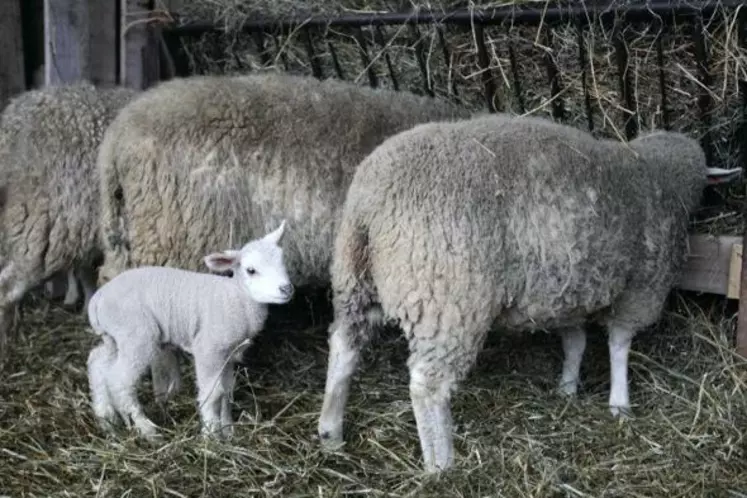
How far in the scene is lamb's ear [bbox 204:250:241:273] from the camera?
3.51m

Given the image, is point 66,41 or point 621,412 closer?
point 621,412

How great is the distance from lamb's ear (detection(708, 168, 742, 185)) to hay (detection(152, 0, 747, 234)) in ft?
0.77

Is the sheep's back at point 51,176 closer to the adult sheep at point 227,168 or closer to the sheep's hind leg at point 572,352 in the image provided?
the adult sheep at point 227,168

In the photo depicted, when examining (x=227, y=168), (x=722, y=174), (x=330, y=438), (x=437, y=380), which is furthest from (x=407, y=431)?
(x=722, y=174)

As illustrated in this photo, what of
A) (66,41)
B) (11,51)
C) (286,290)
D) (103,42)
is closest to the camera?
(286,290)

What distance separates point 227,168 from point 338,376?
3.24 ft

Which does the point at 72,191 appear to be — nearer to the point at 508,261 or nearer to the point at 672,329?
the point at 508,261

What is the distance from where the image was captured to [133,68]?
5180mm

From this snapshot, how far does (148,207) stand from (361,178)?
98cm

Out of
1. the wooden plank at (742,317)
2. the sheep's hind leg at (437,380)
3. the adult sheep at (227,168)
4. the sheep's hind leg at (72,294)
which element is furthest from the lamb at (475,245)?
the sheep's hind leg at (72,294)

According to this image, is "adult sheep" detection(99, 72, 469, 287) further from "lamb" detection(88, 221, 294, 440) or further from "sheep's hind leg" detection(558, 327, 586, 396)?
"sheep's hind leg" detection(558, 327, 586, 396)

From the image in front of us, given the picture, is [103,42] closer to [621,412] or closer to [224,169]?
[224,169]

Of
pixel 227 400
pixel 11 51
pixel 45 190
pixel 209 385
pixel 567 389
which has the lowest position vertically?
pixel 567 389

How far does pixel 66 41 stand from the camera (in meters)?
4.98
